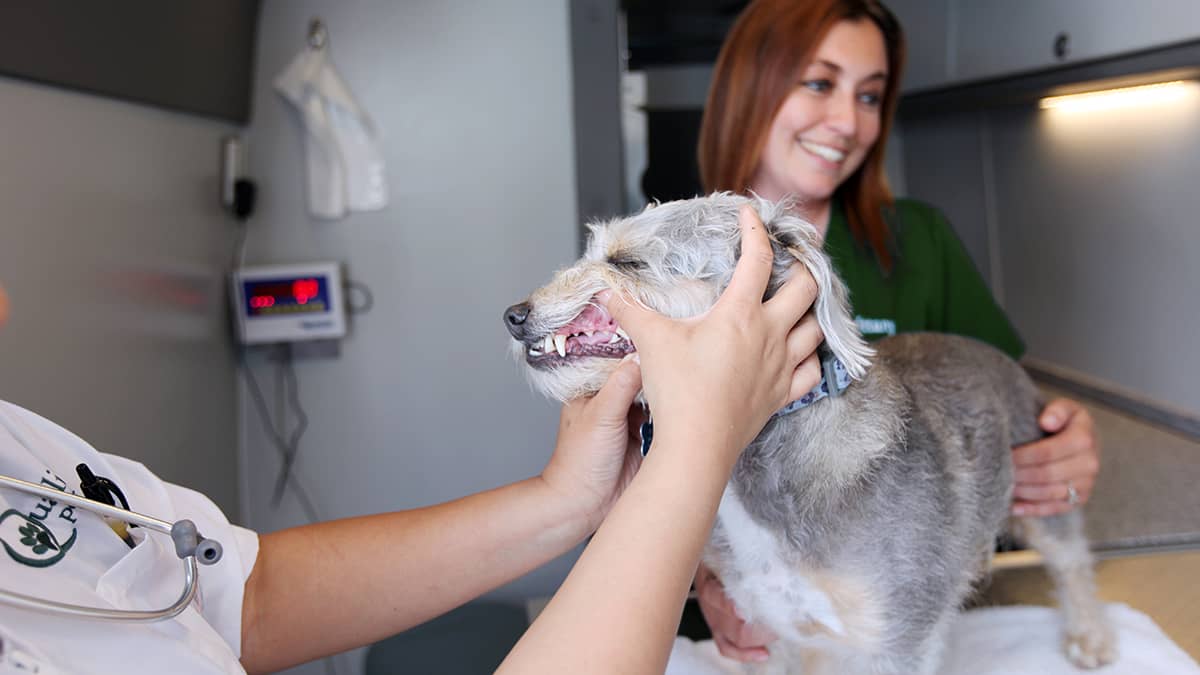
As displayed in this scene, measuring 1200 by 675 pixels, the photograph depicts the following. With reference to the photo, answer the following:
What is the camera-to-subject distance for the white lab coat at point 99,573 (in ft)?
2.29

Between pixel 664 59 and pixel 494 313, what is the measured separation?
101 cm

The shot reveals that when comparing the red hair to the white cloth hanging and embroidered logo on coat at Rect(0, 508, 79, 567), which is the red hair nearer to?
the white cloth hanging

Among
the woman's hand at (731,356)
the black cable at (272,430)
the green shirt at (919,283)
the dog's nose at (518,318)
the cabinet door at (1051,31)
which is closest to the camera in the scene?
the woman's hand at (731,356)

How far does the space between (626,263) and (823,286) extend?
0.34m

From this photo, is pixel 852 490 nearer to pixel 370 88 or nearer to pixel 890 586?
pixel 890 586

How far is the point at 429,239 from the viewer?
2719 millimetres

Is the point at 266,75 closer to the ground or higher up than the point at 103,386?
higher up

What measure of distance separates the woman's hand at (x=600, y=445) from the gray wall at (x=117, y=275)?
91 centimetres

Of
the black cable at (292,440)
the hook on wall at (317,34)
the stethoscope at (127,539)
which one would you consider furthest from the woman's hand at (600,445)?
the hook on wall at (317,34)

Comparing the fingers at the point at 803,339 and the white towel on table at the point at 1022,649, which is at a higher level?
the fingers at the point at 803,339

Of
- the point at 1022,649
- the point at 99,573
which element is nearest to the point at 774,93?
the point at 1022,649

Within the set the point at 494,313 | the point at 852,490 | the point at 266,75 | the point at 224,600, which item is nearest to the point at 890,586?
the point at 852,490

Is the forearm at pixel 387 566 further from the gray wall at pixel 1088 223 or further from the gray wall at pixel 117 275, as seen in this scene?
the gray wall at pixel 1088 223

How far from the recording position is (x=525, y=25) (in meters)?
2.68
